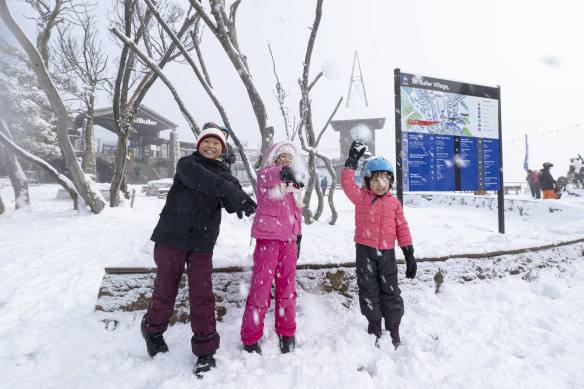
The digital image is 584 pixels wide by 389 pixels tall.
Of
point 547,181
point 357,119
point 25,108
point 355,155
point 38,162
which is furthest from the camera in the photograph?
point 357,119

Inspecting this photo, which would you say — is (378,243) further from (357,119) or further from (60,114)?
(357,119)

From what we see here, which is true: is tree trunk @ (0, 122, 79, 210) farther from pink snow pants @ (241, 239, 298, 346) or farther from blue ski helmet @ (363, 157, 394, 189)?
blue ski helmet @ (363, 157, 394, 189)

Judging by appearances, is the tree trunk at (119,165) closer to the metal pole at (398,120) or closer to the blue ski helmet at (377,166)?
the metal pole at (398,120)

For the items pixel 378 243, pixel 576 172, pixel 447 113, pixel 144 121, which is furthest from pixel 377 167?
pixel 144 121

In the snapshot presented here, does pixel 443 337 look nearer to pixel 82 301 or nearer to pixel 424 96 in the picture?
pixel 82 301

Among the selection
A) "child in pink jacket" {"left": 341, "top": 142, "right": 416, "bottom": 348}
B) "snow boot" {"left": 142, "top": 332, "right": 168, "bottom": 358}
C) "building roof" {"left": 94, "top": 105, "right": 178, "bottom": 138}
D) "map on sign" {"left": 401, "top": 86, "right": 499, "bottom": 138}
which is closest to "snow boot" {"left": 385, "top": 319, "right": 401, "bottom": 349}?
"child in pink jacket" {"left": 341, "top": 142, "right": 416, "bottom": 348}

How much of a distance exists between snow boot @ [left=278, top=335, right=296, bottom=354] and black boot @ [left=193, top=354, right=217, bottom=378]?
1.57 feet

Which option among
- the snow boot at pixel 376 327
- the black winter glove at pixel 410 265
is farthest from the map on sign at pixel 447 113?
the snow boot at pixel 376 327

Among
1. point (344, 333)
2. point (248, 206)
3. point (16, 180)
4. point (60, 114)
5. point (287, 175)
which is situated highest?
point (60, 114)

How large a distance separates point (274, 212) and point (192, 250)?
64 cm

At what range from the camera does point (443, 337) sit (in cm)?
230

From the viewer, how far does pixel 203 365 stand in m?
1.86

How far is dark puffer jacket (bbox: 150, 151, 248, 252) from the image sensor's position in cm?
192

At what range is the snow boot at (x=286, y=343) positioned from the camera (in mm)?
2084
